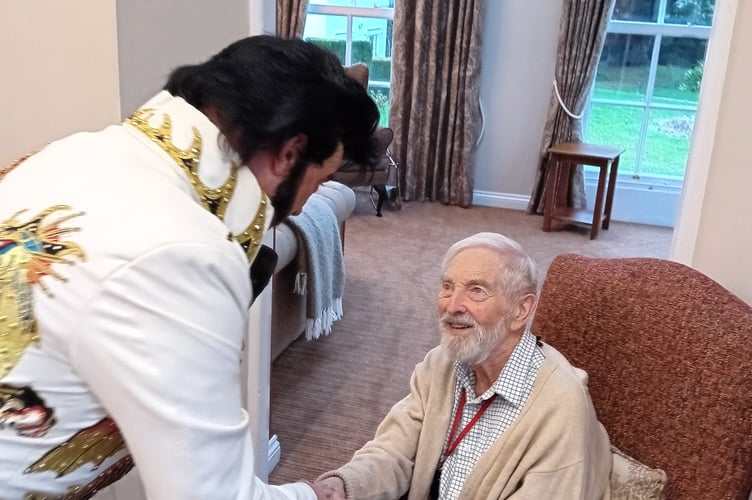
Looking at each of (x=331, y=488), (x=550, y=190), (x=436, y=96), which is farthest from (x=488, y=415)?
(x=436, y=96)

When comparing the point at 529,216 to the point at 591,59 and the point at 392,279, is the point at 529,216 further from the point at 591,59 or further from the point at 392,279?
the point at 392,279

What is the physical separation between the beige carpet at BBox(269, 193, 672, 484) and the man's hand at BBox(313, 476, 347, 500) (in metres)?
1.06

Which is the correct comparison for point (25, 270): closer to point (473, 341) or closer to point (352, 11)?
point (473, 341)

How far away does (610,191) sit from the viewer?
510 centimetres

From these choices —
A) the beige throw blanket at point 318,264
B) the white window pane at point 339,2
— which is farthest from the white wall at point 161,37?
the white window pane at point 339,2

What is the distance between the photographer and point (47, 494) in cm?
90

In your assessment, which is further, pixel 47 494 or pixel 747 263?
pixel 747 263

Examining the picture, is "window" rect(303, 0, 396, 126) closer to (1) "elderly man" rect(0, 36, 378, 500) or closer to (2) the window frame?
(2) the window frame

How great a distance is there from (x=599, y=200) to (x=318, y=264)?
8.08ft

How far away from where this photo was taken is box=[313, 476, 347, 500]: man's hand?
137 centimetres

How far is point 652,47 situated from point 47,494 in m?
5.18

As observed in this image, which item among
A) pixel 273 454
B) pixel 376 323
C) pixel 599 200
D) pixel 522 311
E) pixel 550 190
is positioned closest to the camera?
pixel 522 311

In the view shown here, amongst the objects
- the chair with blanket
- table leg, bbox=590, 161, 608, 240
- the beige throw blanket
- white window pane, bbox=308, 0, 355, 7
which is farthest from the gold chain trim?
white window pane, bbox=308, 0, 355, 7

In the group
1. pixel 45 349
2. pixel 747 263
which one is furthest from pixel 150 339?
pixel 747 263
